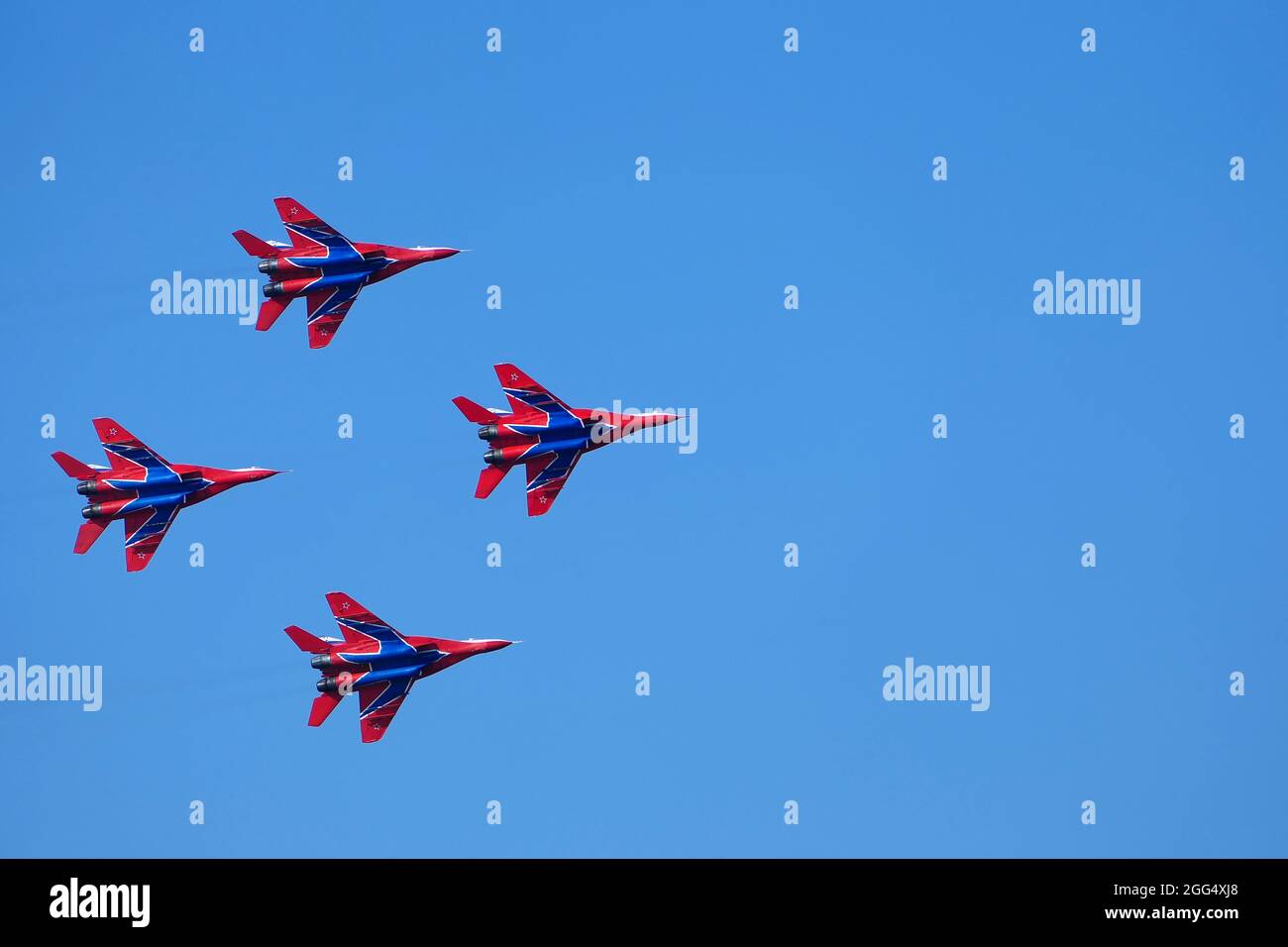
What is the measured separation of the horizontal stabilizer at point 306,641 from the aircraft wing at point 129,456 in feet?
23.7

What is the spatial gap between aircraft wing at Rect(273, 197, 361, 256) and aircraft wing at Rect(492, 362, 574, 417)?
265 inches

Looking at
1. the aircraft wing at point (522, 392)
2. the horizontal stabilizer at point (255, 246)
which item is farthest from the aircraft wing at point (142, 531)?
the aircraft wing at point (522, 392)

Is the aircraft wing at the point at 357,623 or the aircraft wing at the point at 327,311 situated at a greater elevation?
the aircraft wing at the point at 327,311

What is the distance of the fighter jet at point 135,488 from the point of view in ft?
267

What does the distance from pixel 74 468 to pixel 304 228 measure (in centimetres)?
1124

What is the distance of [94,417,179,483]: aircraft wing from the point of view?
267 ft

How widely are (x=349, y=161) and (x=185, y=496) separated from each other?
12.9 m

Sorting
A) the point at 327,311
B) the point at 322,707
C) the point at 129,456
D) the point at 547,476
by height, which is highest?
the point at 327,311

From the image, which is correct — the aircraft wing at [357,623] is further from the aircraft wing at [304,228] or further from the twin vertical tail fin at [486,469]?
the aircraft wing at [304,228]

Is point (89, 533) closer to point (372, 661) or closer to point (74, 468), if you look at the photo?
point (74, 468)

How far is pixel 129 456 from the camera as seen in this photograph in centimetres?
8150

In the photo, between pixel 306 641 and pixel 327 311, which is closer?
pixel 306 641

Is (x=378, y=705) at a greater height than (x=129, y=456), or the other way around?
(x=129, y=456)

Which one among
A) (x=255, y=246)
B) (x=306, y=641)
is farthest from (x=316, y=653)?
(x=255, y=246)
